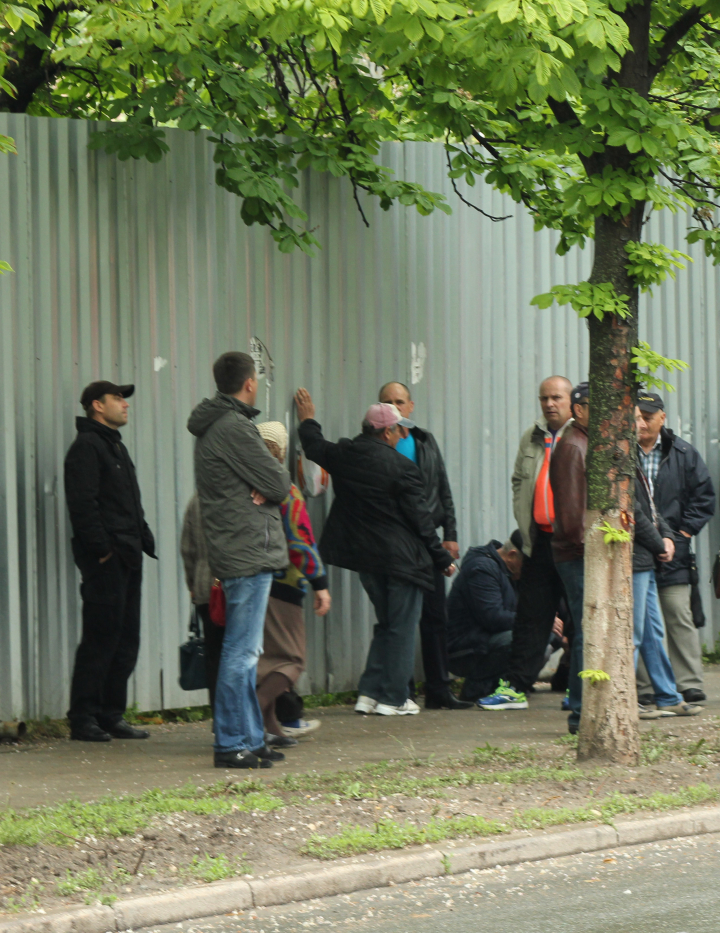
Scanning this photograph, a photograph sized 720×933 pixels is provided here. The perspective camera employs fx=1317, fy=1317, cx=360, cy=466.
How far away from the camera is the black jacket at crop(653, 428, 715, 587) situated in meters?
9.75

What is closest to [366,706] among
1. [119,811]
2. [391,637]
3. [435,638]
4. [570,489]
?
[391,637]

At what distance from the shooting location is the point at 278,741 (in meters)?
8.12

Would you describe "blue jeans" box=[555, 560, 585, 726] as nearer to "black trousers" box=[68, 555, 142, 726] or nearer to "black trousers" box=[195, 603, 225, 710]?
"black trousers" box=[195, 603, 225, 710]

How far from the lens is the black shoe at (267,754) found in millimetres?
7508

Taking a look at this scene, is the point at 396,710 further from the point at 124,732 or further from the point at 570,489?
the point at 570,489

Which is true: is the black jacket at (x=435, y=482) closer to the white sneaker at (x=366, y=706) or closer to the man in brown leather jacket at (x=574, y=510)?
the white sneaker at (x=366, y=706)

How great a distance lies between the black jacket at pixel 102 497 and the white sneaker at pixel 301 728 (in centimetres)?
147

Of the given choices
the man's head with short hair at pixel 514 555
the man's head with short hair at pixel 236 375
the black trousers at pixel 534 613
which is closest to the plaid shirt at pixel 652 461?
the black trousers at pixel 534 613

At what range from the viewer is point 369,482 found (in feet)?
30.1

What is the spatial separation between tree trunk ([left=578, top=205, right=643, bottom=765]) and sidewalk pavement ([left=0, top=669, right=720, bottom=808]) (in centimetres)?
113

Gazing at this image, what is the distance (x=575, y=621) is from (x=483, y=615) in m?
1.43

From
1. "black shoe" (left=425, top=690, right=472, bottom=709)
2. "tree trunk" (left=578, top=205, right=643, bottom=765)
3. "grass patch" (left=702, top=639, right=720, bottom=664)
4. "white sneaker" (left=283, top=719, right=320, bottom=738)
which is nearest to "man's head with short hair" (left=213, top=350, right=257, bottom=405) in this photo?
"tree trunk" (left=578, top=205, right=643, bottom=765)

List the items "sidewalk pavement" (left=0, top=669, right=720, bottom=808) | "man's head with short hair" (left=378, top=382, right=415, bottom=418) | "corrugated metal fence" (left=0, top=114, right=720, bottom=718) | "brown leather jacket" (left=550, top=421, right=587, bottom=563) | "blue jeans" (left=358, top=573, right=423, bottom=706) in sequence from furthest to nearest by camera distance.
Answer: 1. "man's head with short hair" (left=378, top=382, right=415, bottom=418)
2. "blue jeans" (left=358, top=573, right=423, bottom=706)
3. "corrugated metal fence" (left=0, top=114, right=720, bottom=718)
4. "brown leather jacket" (left=550, top=421, right=587, bottom=563)
5. "sidewalk pavement" (left=0, top=669, right=720, bottom=808)

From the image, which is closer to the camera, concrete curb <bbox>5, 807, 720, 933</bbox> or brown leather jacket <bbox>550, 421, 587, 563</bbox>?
concrete curb <bbox>5, 807, 720, 933</bbox>
